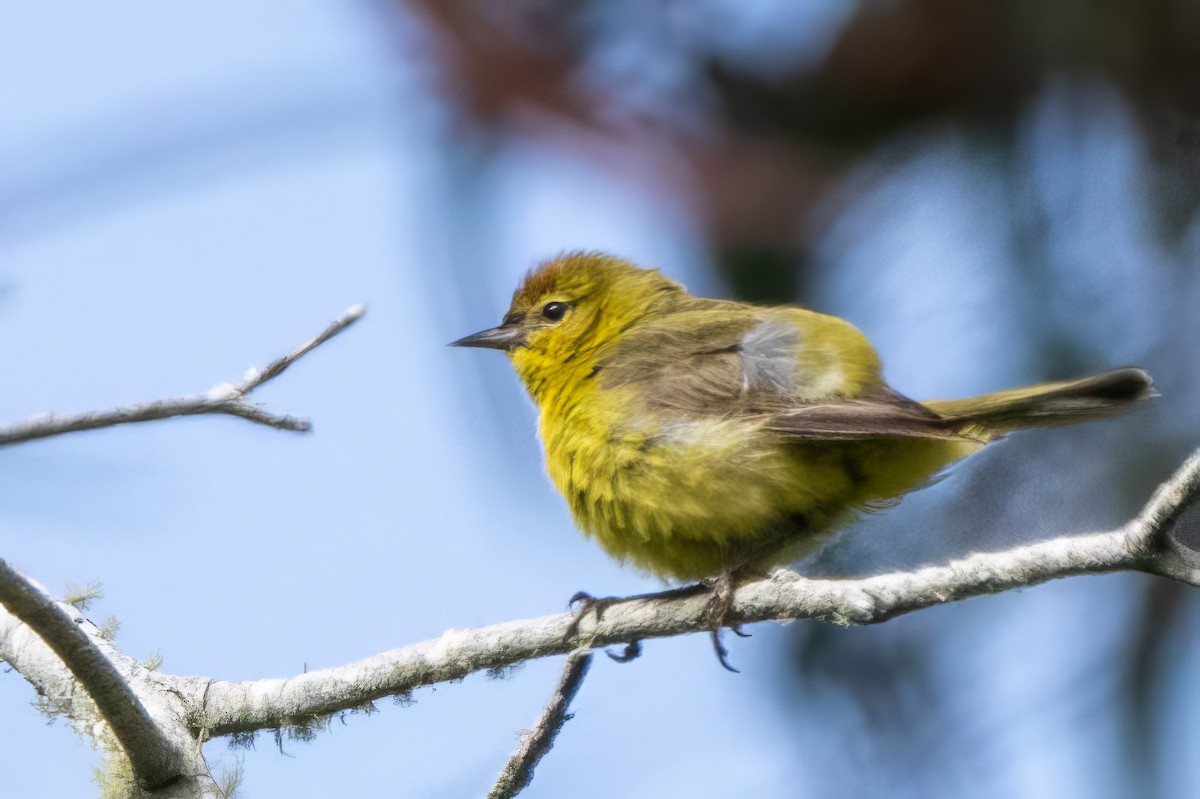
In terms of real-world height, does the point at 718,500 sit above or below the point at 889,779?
above

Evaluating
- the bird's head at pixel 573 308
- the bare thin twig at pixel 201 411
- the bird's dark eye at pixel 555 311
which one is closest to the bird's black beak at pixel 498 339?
the bird's head at pixel 573 308

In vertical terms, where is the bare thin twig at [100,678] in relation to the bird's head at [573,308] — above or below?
below

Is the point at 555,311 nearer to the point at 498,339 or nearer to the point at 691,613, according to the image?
the point at 498,339

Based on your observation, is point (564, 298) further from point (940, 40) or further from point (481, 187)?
point (940, 40)

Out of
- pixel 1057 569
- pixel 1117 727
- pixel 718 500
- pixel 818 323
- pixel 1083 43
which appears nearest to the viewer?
pixel 1057 569

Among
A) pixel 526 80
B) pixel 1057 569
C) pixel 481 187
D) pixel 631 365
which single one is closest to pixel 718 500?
pixel 631 365

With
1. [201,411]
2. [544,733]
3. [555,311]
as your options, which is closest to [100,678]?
[201,411]

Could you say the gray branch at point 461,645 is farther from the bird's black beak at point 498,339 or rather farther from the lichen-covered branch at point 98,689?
the bird's black beak at point 498,339
